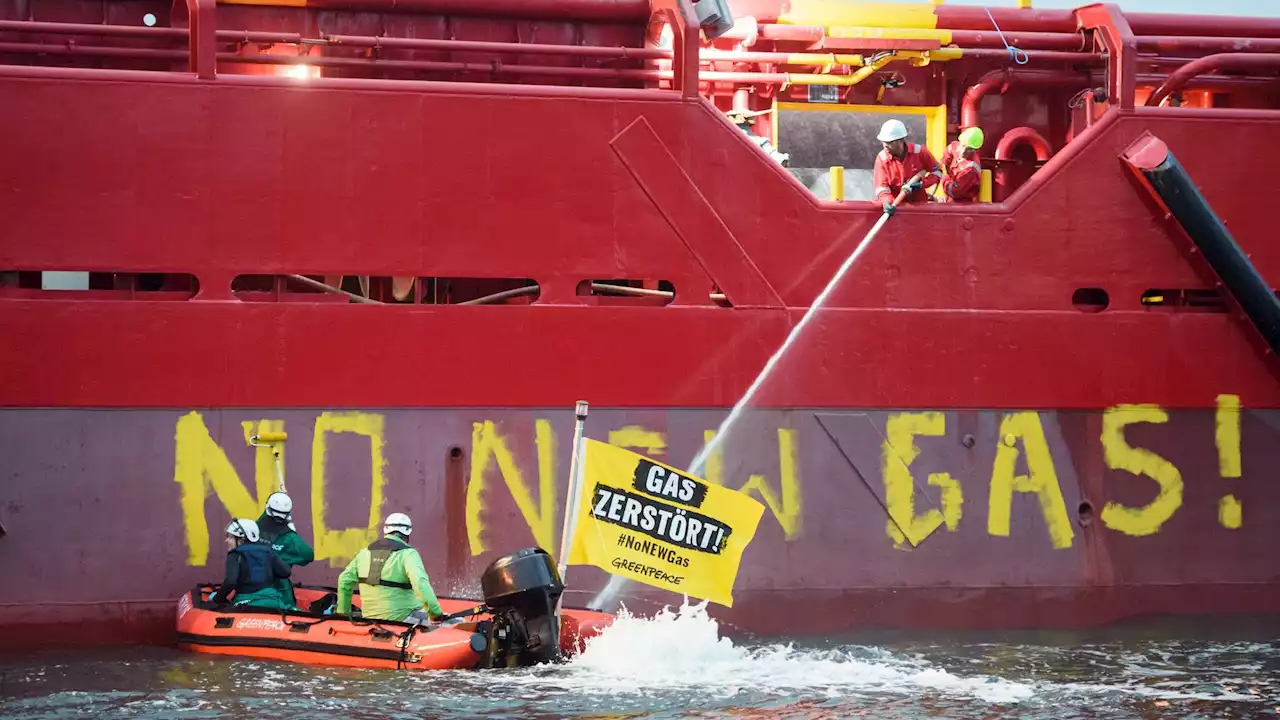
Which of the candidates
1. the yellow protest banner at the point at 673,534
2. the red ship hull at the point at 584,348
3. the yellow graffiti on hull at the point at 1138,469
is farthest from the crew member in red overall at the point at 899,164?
the yellow protest banner at the point at 673,534

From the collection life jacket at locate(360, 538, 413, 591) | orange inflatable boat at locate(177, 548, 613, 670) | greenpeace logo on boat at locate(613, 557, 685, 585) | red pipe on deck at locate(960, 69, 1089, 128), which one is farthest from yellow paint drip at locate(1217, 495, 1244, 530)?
life jacket at locate(360, 538, 413, 591)

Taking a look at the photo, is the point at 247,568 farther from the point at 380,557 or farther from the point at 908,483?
the point at 908,483

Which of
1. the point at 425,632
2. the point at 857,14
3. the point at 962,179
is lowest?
the point at 425,632

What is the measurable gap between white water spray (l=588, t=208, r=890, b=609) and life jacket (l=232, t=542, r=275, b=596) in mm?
2529

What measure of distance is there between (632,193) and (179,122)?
11.5 feet

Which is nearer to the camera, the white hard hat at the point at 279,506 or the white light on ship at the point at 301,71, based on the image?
the white hard hat at the point at 279,506

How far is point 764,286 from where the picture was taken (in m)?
12.2

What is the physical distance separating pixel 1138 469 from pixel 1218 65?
356cm

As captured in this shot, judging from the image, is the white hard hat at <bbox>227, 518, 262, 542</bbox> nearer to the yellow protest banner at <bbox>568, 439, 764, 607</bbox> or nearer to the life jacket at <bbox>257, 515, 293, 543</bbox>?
the life jacket at <bbox>257, 515, 293, 543</bbox>

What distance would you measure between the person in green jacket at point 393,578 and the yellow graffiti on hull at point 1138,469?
5.63 m

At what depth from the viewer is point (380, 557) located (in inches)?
434

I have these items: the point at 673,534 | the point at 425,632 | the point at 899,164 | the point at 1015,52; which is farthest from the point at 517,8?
the point at 425,632

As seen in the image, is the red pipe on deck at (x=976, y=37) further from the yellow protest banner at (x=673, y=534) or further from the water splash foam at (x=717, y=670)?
the water splash foam at (x=717, y=670)

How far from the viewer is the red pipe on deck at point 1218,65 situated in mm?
12984
